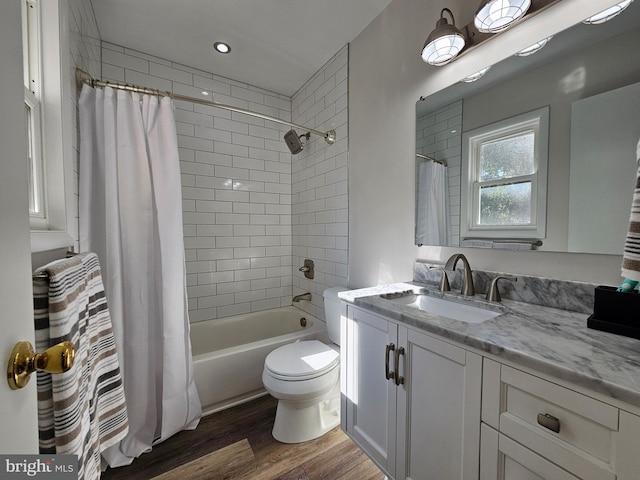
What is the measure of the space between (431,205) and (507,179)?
0.37 m

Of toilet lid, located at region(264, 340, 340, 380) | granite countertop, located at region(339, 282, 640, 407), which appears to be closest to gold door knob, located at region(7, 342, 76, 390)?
granite countertop, located at region(339, 282, 640, 407)

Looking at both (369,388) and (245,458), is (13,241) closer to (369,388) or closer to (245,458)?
(369,388)

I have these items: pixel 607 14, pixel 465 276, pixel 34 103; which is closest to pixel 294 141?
pixel 34 103

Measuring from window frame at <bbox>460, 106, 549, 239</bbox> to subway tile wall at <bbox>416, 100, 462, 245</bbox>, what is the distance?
0.10 ft

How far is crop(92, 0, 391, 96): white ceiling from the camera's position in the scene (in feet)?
5.34

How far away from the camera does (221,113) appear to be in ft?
7.81

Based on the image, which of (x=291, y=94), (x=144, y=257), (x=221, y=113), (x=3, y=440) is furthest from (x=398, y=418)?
(x=291, y=94)

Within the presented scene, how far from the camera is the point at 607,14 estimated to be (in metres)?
0.89

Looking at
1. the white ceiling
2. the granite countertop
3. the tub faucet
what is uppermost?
the white ceiling

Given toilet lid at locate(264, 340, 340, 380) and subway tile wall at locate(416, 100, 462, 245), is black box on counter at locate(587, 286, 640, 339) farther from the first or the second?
Answer: toilet lid at locate(264, 340, 340, 380)

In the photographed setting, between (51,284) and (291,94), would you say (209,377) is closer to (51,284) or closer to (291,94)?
(51,284)

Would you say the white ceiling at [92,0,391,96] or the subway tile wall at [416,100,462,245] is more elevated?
the white ceiling at [92,0,391,96]

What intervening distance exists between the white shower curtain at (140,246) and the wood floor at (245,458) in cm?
8

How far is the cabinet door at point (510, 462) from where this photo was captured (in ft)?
2.08
